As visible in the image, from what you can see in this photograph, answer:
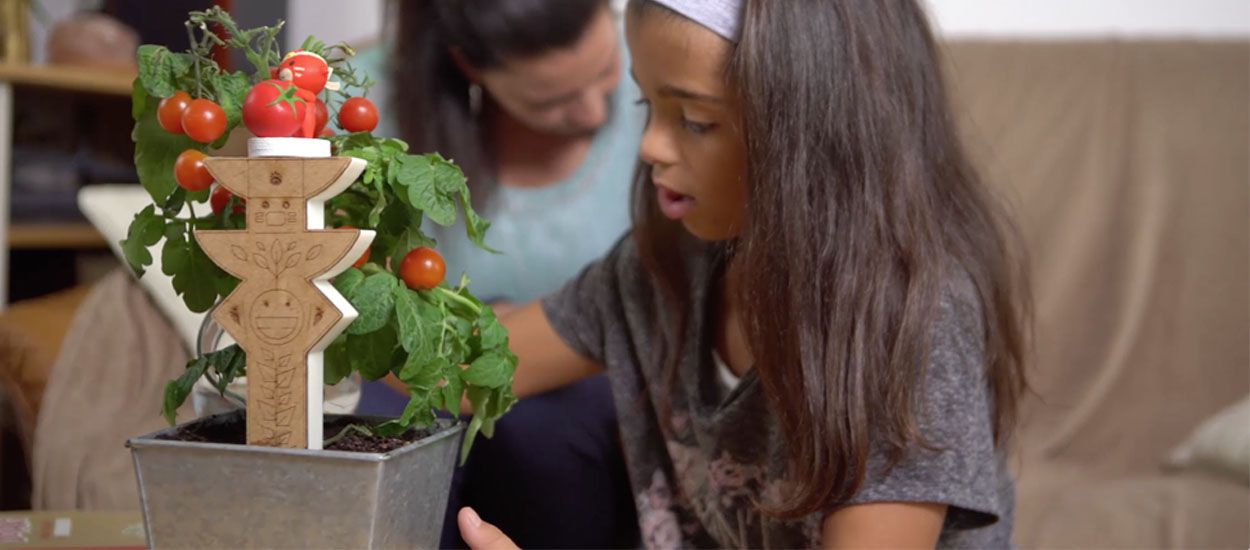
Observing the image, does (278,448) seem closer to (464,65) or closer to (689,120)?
(689,120)

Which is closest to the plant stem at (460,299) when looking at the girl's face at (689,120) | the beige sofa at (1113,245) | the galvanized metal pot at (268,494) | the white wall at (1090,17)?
the galvanized metal pot at (268,494)

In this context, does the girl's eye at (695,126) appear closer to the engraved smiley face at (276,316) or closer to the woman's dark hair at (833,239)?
the woman's dark hair at (833,239)

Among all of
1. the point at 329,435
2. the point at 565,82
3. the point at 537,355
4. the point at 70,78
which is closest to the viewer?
the point at 329,435

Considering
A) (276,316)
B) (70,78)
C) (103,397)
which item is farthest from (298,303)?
(70,78)

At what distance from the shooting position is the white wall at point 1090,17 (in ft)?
6.00

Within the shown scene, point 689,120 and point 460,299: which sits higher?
point 689,120

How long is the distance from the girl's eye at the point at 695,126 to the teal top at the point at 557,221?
2.59 feet

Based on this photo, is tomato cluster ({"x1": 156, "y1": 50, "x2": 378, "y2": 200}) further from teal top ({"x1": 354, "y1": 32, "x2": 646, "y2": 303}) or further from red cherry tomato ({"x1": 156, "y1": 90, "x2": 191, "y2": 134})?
teal top ({"x1": 354, "y1": 32, "x2": 646, "y2": 303})

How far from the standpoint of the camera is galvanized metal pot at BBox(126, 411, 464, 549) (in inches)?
23.9

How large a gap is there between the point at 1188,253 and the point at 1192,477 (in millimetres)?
354

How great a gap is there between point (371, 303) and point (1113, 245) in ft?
4.28

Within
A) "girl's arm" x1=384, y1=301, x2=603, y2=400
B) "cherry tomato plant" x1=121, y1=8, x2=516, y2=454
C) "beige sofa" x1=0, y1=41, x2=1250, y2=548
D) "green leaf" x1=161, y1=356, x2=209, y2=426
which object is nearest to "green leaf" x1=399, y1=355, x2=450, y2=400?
"cherry tomato plant" x1=121, y1=8, x2=516, y2=454

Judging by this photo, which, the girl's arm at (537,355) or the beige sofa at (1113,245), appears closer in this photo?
the girl's arm at (537,355)

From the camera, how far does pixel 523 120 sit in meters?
1.70
